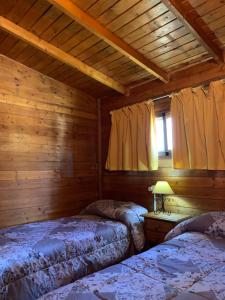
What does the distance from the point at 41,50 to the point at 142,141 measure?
166 cm

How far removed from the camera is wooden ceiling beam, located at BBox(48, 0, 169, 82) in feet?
7.30

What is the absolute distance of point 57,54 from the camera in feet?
9.75

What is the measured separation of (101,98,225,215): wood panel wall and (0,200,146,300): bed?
42 centimetres

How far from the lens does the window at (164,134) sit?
3.35 meters

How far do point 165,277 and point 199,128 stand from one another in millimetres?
1813

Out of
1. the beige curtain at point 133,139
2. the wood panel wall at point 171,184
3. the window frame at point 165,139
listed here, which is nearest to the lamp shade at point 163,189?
the wood panel wall at point 171,184

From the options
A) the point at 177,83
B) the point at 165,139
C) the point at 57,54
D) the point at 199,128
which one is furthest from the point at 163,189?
the point at 57,54

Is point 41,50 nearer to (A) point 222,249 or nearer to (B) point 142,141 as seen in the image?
(B) point 142,141

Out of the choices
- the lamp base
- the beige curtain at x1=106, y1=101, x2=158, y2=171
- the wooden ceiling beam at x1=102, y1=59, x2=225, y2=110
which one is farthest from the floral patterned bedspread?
the wooden ceiling beam at x1=102, y1=59, x2=225, y2=110

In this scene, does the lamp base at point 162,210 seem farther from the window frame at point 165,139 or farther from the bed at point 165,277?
the bed at point 165,277

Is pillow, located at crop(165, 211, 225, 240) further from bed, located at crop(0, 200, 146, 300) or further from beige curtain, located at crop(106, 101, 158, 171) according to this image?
beige curtain, located at crop(106, 101, 158, 171)

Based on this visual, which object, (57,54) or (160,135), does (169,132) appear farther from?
(57,54)

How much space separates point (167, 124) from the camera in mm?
3383

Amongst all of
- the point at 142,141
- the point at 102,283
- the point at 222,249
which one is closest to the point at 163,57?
the point at 142,141
